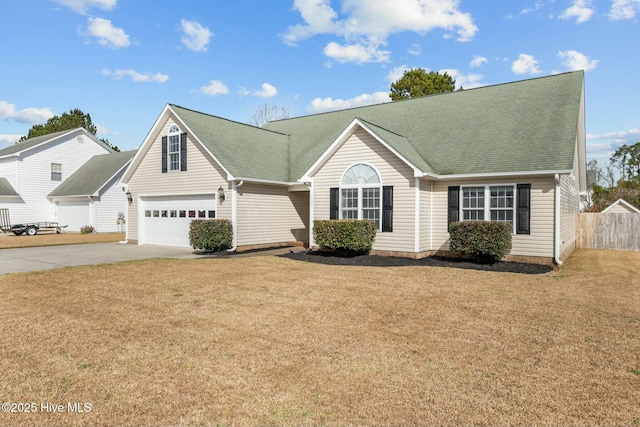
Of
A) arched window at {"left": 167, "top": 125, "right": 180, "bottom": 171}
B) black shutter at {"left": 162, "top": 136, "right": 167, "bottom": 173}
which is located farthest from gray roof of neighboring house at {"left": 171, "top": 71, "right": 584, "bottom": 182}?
black shutter at {"left": 162, "top": 136, "right": 167, "bottom": 173}

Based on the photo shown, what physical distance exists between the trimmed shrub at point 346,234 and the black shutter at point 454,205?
2.66 m

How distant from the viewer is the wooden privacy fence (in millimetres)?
17328

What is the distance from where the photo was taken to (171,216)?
18578mm

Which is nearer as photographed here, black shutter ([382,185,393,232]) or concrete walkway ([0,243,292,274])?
concrete walkway ([0,243,292,274])

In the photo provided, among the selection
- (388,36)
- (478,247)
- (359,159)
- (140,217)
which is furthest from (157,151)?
(478,247)

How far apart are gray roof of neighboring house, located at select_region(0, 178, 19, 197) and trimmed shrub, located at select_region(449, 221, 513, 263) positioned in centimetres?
3110

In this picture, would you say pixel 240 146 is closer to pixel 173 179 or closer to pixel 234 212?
pixel 173 179

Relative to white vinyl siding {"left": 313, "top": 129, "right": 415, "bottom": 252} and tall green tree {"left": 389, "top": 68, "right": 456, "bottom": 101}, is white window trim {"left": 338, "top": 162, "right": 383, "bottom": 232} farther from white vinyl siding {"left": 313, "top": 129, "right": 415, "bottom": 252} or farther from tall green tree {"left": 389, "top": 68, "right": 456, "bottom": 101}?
tall green tree {"left": 389, "top": 68, "right": 456, "bottom": 101}

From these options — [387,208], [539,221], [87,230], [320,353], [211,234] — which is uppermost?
[387,208]

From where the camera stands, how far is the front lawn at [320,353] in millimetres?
3564

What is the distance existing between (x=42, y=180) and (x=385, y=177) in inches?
1154

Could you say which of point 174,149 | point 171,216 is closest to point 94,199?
point 171,216

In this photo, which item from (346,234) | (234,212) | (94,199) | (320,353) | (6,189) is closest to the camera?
(320,353)

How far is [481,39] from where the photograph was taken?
16078 mm
